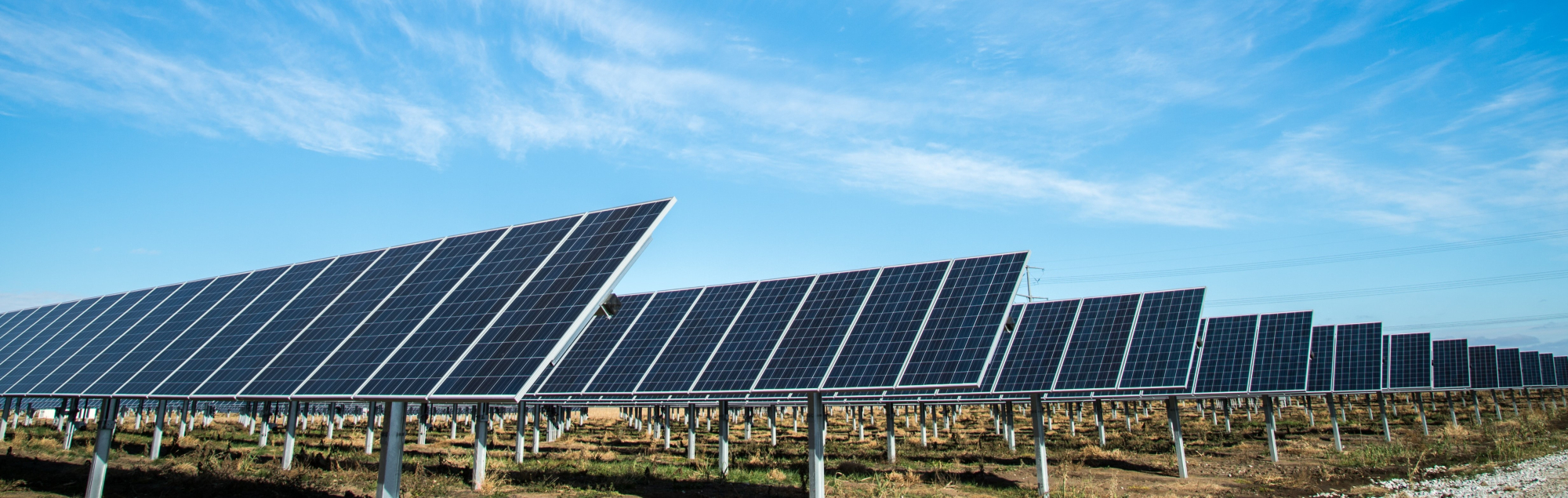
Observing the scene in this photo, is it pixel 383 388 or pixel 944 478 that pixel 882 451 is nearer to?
pixel 944 478

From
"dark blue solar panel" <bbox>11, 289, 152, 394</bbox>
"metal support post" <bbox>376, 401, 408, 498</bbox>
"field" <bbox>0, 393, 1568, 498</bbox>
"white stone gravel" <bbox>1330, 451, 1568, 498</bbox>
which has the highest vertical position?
"dark blue solar panel" <bbox>11, 289, 152, 394</bbox>

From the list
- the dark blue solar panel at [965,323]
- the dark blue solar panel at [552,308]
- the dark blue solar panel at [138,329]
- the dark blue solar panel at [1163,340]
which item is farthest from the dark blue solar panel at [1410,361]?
the dark blue solar panel at [138,329]

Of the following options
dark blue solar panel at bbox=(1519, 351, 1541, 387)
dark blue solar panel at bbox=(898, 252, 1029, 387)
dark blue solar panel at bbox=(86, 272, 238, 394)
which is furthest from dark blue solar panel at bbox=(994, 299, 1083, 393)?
dark blue solar panel at bbox=(1519, 351, 1541, 387)

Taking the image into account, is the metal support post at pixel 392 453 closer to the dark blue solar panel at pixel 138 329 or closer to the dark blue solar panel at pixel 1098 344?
the dark blue solar panel at pixel 138 329

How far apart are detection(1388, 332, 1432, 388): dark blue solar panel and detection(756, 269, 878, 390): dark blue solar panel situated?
40.1 metres

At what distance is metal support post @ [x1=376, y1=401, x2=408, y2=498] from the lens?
48.7 feet

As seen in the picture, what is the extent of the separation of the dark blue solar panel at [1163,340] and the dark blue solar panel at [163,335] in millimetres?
30026

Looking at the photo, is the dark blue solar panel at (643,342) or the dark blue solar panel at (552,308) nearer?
the dark blue solar panel at (552,308)

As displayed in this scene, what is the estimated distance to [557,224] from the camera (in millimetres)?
20391

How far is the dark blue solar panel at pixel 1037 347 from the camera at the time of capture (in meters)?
27.1

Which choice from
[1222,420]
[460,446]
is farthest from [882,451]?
[1222,420]

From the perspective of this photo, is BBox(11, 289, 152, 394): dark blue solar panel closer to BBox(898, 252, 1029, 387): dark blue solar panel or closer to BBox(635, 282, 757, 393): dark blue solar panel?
BBox(635, 282, 757, 393): dark blue solar panel

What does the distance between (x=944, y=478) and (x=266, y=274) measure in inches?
1015

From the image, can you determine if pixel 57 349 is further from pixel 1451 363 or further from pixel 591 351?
pixel 1451 363
